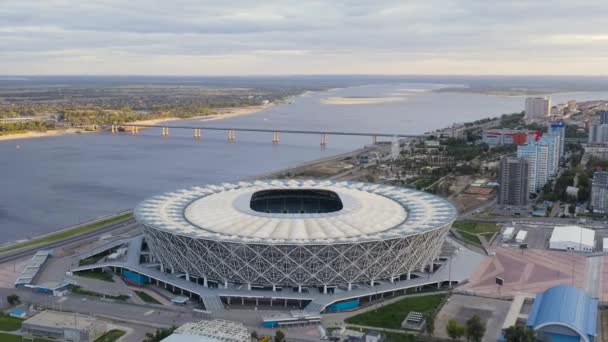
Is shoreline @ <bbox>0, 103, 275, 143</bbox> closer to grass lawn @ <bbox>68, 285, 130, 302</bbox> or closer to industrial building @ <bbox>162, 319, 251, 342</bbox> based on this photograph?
grass lawn @ <bbox>68, 285, 130, 302</bbox>

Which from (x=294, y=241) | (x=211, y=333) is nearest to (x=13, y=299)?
(x=211, y=333)

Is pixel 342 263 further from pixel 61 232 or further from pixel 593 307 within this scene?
pixel 61 232

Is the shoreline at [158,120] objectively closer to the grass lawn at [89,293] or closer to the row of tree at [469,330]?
the grass lawn at [89,293]

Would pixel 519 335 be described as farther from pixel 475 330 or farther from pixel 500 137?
pixel 500 137

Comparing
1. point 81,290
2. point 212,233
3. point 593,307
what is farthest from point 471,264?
point 81,290

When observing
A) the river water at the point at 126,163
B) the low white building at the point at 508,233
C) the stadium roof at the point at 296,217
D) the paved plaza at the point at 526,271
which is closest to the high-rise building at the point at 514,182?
the low white building at the point at 508,233

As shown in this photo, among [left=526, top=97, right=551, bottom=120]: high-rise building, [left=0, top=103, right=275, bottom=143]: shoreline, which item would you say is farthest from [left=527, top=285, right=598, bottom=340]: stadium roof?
[left=526, top=97, right=551, bottom=120]: high-rise building

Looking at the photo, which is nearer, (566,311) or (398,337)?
(566,311)
